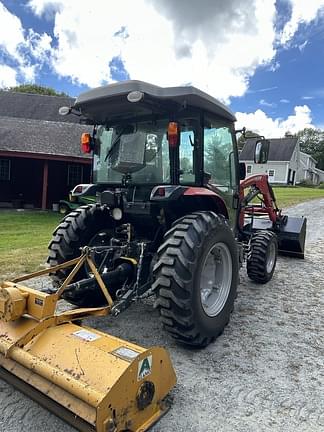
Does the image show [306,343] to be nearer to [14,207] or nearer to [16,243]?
[16,243]

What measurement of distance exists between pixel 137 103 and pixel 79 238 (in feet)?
5.26

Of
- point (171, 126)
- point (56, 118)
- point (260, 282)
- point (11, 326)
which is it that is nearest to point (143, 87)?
point (171, 126)

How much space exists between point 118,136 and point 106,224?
3.37ft

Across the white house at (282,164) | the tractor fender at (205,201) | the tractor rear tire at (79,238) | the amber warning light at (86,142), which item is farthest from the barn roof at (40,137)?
the white house at (282,164)

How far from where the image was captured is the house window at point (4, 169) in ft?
53.2

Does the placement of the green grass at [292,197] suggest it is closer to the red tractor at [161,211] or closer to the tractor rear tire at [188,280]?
the red tractor at [161,211]

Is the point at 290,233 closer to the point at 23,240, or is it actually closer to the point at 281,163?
the point at 23,240

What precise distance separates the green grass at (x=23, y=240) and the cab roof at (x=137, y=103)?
122 inches

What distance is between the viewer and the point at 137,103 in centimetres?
328

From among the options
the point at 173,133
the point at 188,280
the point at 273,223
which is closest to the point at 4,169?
the point at 273,223

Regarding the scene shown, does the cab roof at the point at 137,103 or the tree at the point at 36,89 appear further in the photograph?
the tree at the point at 36,89

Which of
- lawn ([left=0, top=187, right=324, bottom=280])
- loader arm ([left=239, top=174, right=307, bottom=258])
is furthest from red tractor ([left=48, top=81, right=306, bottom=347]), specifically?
lawn ([left=0, top=187, right=324, bottom=280])

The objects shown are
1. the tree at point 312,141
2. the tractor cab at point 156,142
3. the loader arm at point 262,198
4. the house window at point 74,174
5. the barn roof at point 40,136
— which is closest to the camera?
the tractor cab at point 156,142

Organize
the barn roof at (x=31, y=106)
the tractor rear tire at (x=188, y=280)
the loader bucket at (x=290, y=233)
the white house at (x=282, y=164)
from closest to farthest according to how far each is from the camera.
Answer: the tractor rear tire at (x=188, y=280)
the loader bucket at (x=290, y=233)
the barn roof at (x=31, y=106)
the white house at (x=282, y=164)
